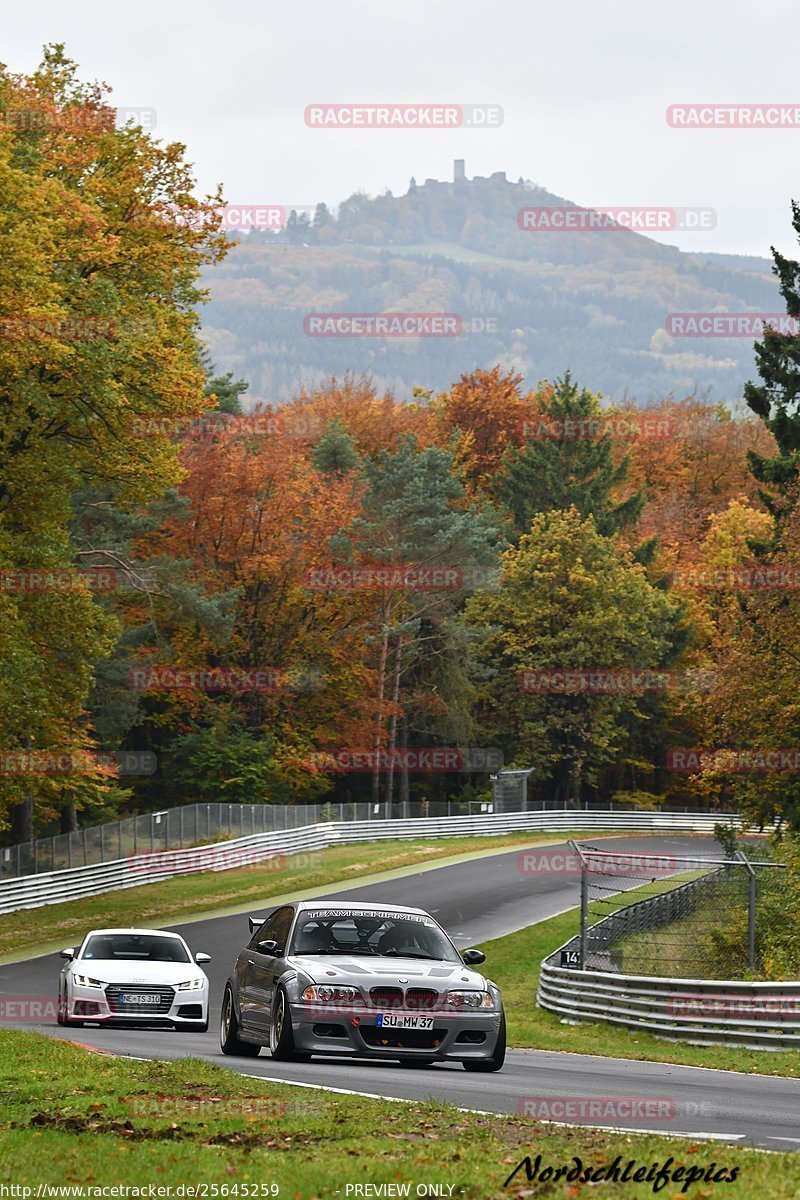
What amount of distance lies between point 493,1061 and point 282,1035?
189 cm

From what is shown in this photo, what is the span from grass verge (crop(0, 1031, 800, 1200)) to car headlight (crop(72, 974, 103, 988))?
9.14 m

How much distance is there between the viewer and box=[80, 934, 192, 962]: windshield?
22500 mm

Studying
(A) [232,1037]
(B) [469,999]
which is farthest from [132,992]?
(B) [469,999]

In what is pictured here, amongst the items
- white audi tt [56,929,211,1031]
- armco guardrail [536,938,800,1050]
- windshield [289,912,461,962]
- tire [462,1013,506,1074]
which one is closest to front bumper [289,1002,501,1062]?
tire [462,1013,506,1074]

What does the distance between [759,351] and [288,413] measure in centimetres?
5498

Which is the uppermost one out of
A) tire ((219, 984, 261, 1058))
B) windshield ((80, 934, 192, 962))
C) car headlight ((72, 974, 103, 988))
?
tire ((219, 984, 261, 1058))

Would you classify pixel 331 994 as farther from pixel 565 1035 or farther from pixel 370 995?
pixel 565 1035

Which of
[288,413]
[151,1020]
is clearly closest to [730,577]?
[151,1020]

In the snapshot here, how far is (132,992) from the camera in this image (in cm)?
2169

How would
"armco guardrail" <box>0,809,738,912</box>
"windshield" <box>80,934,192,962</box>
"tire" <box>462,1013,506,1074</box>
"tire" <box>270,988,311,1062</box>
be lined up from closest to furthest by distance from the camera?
"tire" <box>270,988,311,1062</box> → "tire" <box>462,1013,506,1074</box> → "windshield" <box>80,934,192,962</box> → "armco guardrail" <box>0,809,738,912</box>

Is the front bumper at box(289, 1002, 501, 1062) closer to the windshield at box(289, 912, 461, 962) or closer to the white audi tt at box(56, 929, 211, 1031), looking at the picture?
the windshield at box(289, 912, 461, 962)

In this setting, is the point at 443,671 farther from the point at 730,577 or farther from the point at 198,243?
the point at 198,243

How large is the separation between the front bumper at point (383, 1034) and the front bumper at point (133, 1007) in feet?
23.7

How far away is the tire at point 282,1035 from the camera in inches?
591
